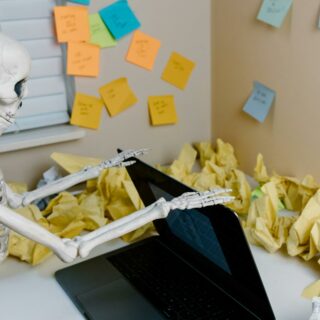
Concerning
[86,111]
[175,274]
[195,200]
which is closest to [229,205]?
[175,274]

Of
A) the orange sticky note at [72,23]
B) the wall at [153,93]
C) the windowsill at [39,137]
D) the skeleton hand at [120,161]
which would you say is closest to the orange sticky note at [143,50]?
the wall at [153,93]

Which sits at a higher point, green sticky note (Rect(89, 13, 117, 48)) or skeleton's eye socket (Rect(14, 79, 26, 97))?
green sticky note (Rect(89, 13, 117, 48))

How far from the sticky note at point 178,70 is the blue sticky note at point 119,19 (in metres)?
0.16

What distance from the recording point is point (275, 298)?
91 cm

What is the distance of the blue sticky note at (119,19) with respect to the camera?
1301mm

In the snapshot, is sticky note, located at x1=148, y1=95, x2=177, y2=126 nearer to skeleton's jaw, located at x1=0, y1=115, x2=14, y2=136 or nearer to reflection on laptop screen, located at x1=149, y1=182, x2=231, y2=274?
reflection on laptop screen, located at x1=149, y1=182, x2=231, y2=274

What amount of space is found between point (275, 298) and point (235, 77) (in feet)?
2.33

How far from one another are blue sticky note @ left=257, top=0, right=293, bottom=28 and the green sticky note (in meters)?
0.40

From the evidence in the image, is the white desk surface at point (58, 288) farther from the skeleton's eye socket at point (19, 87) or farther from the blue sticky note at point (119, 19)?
the blue sticky note at point (119, 19)

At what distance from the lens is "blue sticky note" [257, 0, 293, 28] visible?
118 centimetres

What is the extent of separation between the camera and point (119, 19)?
4.33ft

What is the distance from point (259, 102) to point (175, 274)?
57cm

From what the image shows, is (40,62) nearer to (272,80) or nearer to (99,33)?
(99,33)

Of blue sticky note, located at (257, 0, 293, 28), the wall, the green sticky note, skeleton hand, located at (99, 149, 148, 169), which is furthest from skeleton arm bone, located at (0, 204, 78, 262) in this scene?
blue sticky note, located at (257, 0, 293, 28)
